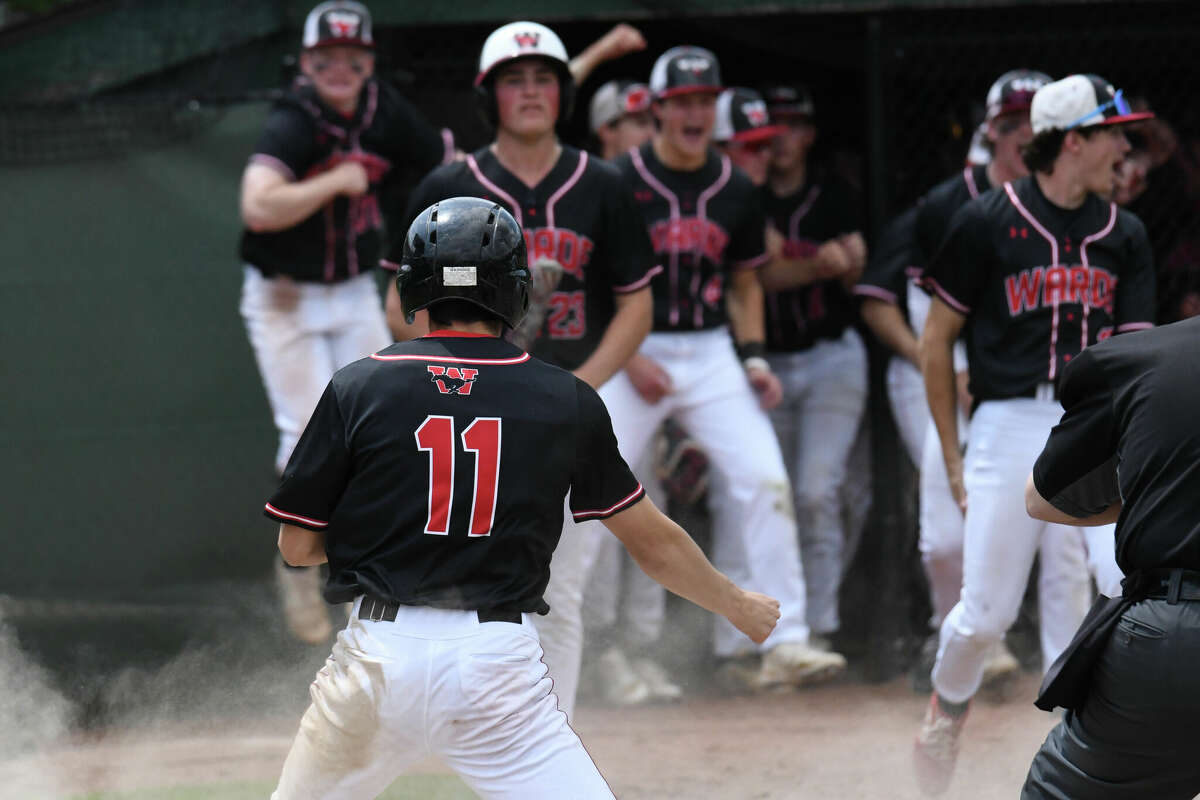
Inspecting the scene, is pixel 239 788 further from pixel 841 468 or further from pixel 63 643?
pixel 841 468

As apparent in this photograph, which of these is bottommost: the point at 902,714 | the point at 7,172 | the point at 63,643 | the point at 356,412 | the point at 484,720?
the point at 902,714

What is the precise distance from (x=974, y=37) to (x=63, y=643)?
4277mm

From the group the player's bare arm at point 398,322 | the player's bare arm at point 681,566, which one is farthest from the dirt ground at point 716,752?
the player's bare arm at point 681,566

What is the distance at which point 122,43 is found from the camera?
→ 645 cm

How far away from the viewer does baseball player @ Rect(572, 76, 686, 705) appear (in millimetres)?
5719

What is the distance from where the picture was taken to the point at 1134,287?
183 inches

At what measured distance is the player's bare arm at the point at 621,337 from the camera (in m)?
4.72

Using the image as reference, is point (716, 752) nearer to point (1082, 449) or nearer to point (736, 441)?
point (736, 441)

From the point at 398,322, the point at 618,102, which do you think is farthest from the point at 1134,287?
the point at 618,102

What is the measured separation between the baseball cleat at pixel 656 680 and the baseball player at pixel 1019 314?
4.37 feet

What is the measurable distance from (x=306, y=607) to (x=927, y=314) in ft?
8.29

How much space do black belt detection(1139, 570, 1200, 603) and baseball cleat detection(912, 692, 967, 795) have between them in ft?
5.87

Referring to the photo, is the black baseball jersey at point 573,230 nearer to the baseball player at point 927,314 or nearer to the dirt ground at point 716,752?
the baseball player at point 927,314

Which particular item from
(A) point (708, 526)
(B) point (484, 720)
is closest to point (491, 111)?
(A) point (708, 526)
